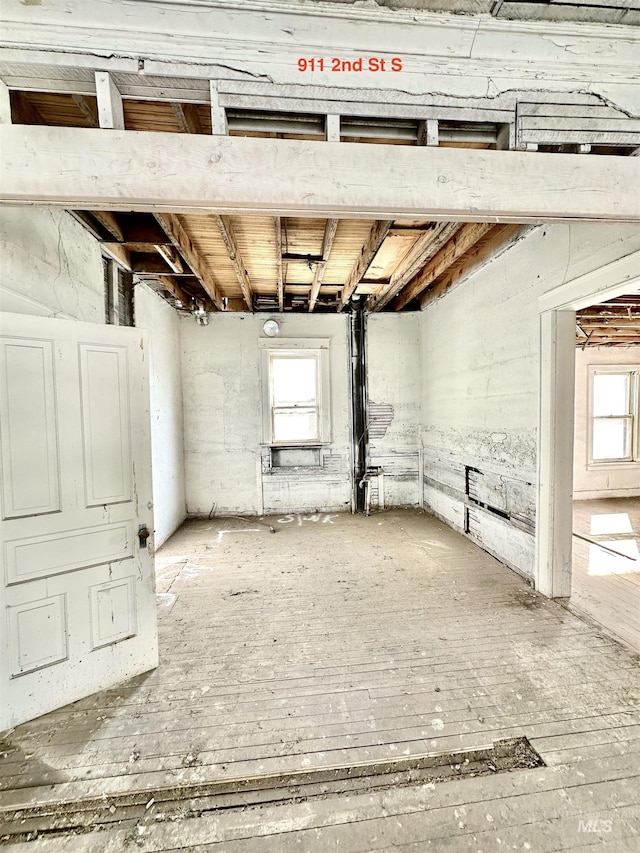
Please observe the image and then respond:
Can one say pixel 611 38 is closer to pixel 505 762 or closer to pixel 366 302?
pixel 505 762

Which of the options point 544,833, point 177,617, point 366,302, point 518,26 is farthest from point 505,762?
point 366,302

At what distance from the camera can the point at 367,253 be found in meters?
3.37

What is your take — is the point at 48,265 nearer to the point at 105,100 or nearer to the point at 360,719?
the point at 105,100

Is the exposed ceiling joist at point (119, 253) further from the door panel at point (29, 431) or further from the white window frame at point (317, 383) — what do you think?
the white window frame at point (317, 383)

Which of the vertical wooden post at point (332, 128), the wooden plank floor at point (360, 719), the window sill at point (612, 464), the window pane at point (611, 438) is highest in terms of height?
the vertical wooden post at point (332, 128)

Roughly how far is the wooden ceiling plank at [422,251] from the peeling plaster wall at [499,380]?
2.37 ft

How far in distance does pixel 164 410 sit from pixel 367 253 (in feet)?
9.62

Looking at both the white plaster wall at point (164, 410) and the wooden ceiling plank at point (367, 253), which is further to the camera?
the white plaster wall at point (164, 410)

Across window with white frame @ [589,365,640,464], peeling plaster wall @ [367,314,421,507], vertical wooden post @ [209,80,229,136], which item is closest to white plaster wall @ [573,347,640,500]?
window with white frame @ [589,365,640,464]

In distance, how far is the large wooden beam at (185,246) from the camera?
267 centimetres

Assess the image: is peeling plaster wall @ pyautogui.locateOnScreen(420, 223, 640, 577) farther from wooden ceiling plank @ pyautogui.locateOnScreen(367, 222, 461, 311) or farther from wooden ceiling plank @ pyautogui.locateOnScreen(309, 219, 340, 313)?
wooden ceiling plank @ pyautogui.locateOnScreen(309, 219, 340, 313)

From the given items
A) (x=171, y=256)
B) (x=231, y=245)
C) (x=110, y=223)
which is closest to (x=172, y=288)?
(x=171, y=256)

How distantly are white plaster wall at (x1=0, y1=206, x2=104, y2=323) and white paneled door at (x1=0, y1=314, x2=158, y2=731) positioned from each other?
10.0 inches

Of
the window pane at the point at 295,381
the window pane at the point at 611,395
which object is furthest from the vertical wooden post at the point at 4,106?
the window pane at the point at 611,395
